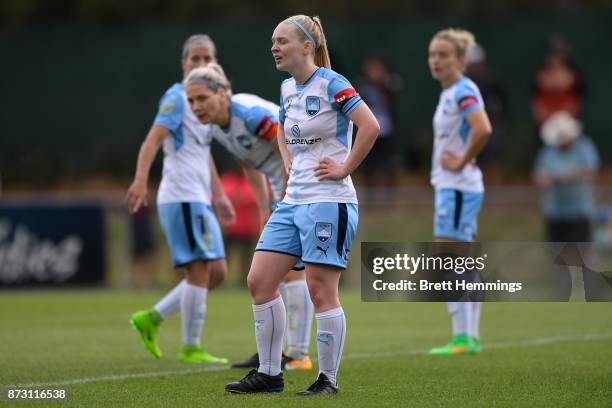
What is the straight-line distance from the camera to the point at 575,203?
17.0 meters

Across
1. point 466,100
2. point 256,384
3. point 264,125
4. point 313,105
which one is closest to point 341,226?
point 313,105

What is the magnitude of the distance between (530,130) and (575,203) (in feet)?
14.2

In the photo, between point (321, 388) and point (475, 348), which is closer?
point (321, 388)

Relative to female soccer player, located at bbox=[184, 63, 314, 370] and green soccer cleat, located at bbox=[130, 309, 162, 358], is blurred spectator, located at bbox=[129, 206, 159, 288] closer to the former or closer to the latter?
green soccer cleat, located at bbox=[130, 309, 162, 358]

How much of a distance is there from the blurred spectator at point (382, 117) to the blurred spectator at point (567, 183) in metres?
3.37

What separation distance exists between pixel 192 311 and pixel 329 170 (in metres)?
2.76

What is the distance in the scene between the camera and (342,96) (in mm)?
7168

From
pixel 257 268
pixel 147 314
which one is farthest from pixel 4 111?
pixel 257 268

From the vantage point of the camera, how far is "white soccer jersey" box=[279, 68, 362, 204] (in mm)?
7199

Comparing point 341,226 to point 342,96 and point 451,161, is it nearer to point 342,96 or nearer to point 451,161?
point 342,96

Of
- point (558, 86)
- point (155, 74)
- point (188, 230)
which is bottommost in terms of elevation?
point (188, 230)

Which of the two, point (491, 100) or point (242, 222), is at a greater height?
point (491, 100)

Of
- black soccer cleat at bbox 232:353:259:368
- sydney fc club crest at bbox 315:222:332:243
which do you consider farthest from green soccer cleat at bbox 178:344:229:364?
sydney fc club crest at bbox 315:222:332:243

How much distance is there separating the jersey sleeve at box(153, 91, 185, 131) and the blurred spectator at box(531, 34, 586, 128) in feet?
36.2
